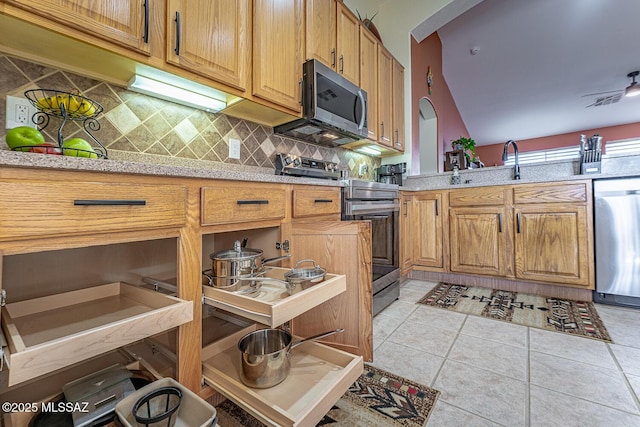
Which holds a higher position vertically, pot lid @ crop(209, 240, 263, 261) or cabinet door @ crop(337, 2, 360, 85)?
cabinet door @ crop(337, 2, 360, 85)

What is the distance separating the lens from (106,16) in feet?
3.25

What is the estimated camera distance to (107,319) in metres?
0.87

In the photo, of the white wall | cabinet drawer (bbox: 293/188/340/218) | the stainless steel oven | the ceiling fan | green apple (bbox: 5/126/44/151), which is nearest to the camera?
green apple (bbox: 5/126/44/151)

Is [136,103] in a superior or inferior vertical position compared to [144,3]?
inferior

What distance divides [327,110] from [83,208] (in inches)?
62.8

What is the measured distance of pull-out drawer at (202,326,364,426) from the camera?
0.73m

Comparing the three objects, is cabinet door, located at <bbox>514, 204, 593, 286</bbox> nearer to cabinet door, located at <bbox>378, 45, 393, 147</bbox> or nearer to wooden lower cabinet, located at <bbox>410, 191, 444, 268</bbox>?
wooden lower cabinet, located at <bbox>410, 191, 444, 268</bbox>

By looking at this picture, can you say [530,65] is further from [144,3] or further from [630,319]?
[144,3]

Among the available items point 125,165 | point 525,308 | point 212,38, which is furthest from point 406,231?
point 125,165

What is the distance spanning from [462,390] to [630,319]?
5.20 feet

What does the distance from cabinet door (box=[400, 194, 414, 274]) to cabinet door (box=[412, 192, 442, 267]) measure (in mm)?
60

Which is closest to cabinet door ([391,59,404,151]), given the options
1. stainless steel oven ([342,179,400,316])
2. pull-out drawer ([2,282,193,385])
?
stainless steel oven ([342,179,400,316])

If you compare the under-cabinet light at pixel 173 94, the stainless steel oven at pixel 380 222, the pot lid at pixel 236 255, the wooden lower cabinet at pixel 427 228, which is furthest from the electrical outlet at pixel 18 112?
the wooden lower cabinet at pixel 427 228

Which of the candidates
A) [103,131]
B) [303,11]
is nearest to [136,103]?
[103,131]
